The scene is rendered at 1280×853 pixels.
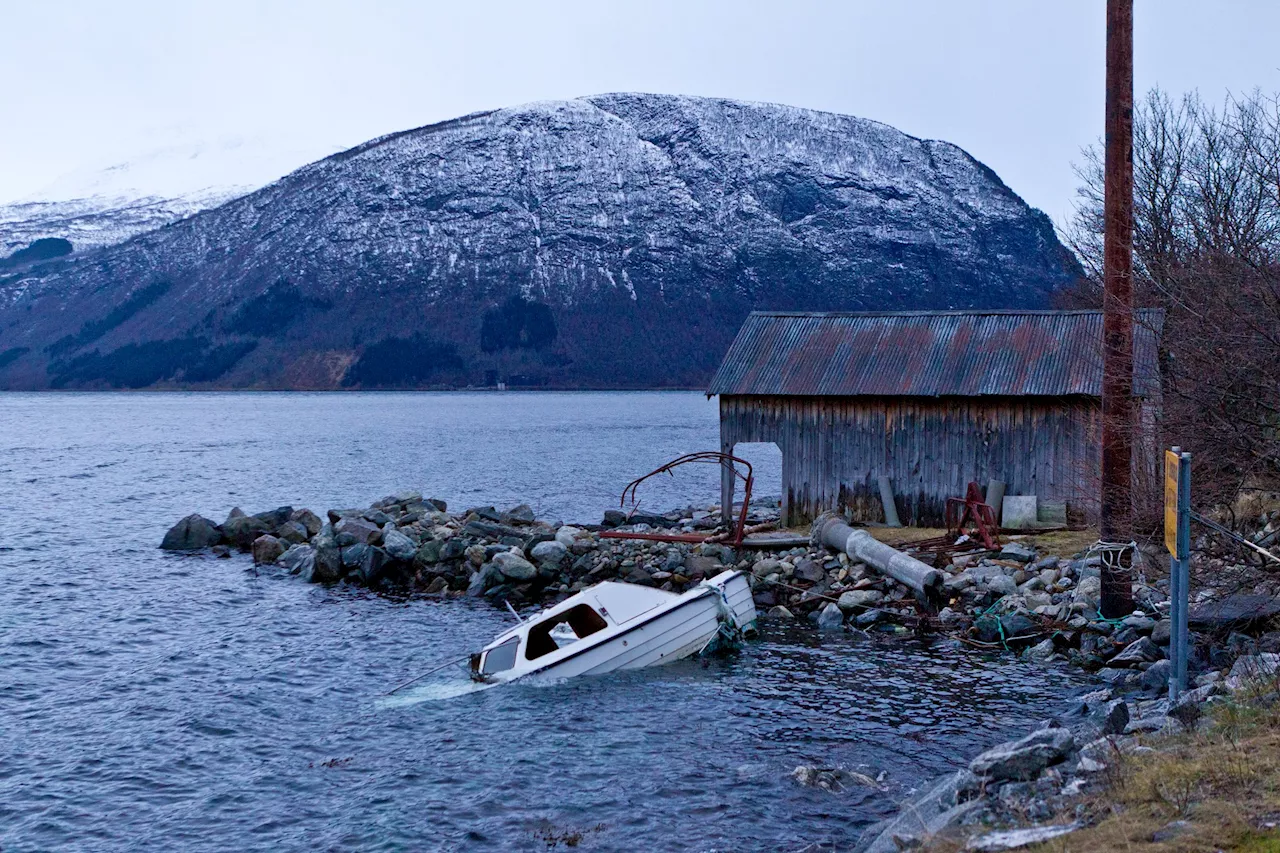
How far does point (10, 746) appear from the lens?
1519 cm

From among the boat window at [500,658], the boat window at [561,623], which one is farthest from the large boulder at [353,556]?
the boat window at [500,658]

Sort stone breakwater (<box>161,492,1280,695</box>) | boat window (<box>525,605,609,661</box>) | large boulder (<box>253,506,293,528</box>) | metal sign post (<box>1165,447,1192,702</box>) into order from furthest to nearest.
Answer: large boulder (<box>253,506,293,528</box>) → boat window (<box>525,605,609,661</box>) → stone breakwater (<box>161,492,1280,695</box>) → metal sign post (<box>1165,447,1192,702</box>)

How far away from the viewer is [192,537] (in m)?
34.2

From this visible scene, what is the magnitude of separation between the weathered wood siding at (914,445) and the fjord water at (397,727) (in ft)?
20.6

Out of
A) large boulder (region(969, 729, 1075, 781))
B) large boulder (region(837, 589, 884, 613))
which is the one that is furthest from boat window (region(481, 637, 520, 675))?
large boulder (region(969, 729, 1075, 781))

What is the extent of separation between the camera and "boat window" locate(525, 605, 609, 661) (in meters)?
18.1

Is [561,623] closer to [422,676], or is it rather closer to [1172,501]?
[422,676]

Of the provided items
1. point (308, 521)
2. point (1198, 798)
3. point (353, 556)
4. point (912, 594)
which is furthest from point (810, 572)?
point (308, 521)

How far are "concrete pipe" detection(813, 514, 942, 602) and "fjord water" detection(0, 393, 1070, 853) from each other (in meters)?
1.50

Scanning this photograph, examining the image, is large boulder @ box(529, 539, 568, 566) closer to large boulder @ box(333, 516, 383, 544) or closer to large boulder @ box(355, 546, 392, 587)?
large boulder @ box(355, 546, 392, 587)

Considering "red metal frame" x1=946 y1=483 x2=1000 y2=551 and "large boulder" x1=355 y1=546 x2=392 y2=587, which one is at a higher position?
"red metal frame" x1=946 y1=483 x2=1000 y2=551

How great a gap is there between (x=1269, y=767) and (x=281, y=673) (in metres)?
15.3

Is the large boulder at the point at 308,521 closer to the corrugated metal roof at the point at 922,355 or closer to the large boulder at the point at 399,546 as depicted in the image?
the large boulder at the point at 399,546

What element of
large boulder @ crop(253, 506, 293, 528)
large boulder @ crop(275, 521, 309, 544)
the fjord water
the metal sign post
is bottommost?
the fjord water
